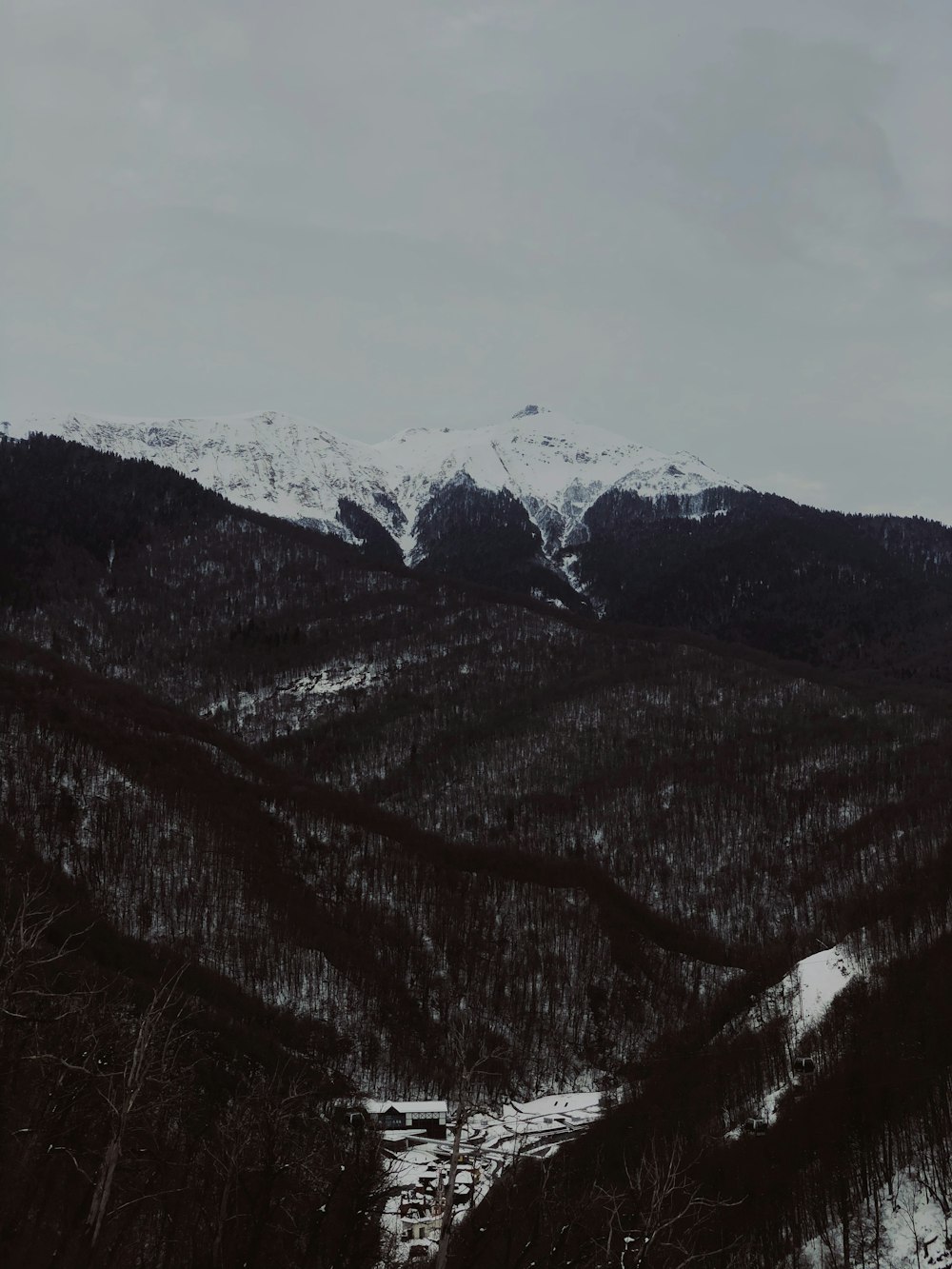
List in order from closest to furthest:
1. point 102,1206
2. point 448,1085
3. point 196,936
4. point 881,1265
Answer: point 102,1206 < point 881,1265 < point 448,1085 < point 196,936

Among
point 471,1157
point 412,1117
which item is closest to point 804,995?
point 412,1117

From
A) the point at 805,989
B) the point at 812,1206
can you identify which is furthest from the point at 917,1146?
the point at 805,989

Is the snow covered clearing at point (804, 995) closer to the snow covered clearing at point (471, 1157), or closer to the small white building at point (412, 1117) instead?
the snow covered clearing at point (471, 1157)

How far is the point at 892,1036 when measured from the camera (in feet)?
367

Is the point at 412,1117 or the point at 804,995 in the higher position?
the point at 804,995

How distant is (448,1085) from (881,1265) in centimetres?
9220

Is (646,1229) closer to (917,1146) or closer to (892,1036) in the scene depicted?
(917,1146)

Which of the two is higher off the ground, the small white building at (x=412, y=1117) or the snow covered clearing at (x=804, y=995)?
the snow covered clearing at (x=804, y=995)

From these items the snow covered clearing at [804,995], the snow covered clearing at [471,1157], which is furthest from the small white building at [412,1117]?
the snow covered clearing at [804,995]

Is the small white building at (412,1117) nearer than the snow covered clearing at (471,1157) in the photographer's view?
No

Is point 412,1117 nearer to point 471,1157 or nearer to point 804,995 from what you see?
point 471,1157

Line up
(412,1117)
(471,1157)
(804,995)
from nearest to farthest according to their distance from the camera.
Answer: (471,1157)
(412,1117)
(804,995)

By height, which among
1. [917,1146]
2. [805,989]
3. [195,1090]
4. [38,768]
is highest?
[38,768]

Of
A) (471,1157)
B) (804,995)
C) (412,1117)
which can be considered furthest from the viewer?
(804,995)
